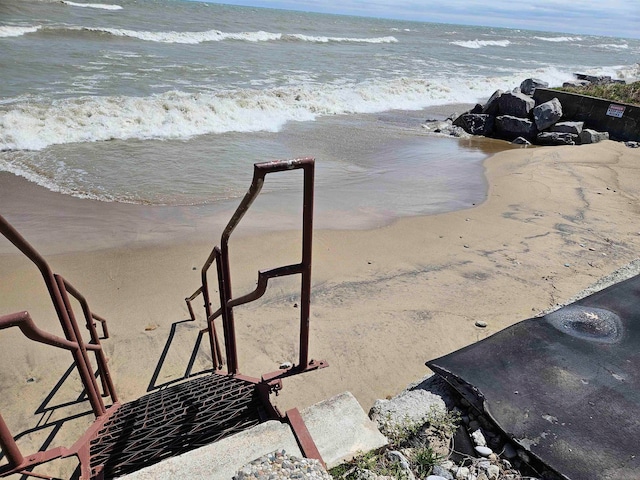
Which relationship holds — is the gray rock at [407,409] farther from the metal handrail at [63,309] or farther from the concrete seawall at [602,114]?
the concrete seawall at [602,114]

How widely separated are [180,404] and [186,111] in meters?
11.1

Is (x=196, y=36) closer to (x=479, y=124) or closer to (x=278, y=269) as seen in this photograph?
(x=479, y=124)

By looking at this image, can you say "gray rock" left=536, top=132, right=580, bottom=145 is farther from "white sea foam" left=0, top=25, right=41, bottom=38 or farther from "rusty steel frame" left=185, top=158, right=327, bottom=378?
"white sea foam" left=0, top=25, right=41, bottom=38

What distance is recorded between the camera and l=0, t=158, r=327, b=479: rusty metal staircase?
205 cm

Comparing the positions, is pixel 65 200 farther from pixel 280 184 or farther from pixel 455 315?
pixel 455 315

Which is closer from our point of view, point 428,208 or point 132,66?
point 428,208

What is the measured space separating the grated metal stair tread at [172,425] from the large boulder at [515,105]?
14022mm

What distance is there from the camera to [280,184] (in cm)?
844

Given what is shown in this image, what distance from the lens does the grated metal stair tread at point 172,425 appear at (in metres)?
2.44

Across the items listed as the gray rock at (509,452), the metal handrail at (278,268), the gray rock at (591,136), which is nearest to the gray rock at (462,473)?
the gray rock at (509,452)

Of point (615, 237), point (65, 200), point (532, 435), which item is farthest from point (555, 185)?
point (65, 200)

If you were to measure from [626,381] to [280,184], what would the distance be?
255 inches

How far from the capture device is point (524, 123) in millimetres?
13539

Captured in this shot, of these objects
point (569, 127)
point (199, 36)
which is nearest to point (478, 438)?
point (569, 127)
